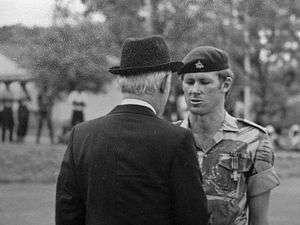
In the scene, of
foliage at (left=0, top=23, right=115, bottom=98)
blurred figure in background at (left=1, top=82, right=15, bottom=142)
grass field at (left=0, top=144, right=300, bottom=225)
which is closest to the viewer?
foliage at (left=0, top=23, right=115, bottom=98)

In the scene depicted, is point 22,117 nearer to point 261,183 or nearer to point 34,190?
point 34,190

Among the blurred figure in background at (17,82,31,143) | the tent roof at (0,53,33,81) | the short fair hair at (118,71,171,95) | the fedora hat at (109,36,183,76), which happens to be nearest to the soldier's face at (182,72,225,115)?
the fedora hat at (109,36,183,76)

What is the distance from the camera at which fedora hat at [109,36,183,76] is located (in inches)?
101

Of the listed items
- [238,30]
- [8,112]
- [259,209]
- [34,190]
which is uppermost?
[238,30]

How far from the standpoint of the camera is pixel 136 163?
2.47 metres

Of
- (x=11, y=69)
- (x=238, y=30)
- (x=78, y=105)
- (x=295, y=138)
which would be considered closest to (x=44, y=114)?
(x=78, y=105)

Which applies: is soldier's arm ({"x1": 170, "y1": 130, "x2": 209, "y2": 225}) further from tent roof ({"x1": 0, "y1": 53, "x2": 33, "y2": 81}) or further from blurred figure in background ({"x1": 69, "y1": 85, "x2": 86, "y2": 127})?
blurred figure in background ({"x1": 69, "y1": 85, "x2": 86, "y2": 127})

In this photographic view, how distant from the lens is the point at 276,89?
29969mm

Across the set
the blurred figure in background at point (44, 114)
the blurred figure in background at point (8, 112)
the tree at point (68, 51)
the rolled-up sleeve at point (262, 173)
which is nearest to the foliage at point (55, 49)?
the tree at point (68, 51)

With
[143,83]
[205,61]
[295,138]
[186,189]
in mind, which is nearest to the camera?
[186,189]

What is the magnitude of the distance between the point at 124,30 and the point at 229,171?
438 cm

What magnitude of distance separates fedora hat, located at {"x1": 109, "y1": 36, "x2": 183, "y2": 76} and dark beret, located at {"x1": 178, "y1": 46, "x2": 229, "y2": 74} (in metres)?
0.47

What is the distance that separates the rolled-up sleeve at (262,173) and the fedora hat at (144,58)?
2.28 ft

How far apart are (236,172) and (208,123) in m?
0.30
